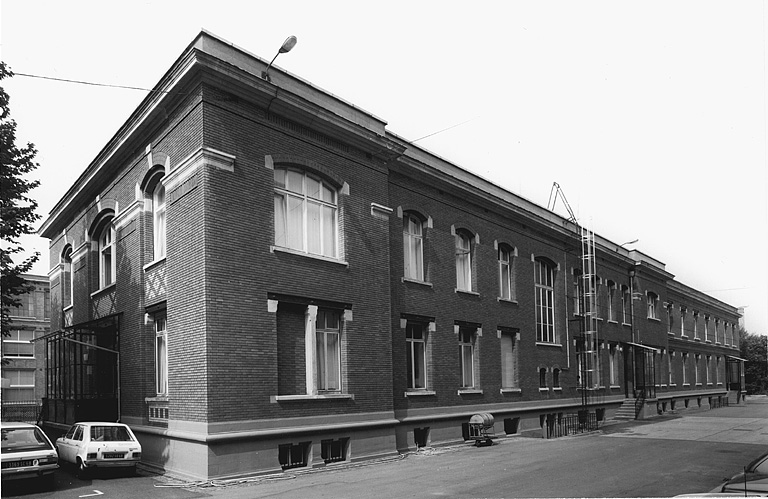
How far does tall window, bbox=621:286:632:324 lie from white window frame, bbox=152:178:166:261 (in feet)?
107

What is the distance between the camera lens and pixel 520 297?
33.0 metres

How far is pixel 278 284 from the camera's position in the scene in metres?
19.4

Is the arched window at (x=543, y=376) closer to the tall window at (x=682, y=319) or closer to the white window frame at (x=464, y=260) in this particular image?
the white window frame at (x=464, y=260)

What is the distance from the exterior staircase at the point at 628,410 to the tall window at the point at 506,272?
1417 centimetres

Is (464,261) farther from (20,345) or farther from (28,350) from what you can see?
(28,350)

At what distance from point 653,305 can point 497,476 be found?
36.9 meters

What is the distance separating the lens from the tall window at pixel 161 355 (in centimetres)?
2063

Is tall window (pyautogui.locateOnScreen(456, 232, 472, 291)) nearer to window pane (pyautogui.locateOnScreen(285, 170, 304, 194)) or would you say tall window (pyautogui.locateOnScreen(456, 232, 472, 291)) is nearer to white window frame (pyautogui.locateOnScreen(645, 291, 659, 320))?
window pane (pyautogui.locateOnScreen(285, 170, 304, 194))

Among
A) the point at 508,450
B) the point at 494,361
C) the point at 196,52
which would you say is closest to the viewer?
the point at 196,52

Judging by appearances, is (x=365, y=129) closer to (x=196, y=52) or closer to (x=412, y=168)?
(x=412, y=168)

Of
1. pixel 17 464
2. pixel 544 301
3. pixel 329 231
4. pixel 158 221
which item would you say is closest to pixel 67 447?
pixel 17 464

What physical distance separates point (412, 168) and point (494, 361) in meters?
9.90

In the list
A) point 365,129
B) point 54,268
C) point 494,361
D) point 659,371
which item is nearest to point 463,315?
point 494,361

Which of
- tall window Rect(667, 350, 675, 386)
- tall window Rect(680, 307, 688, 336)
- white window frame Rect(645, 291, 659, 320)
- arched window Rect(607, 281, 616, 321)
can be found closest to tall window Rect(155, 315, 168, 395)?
arched window Rect(607, 281, 616, 321)
